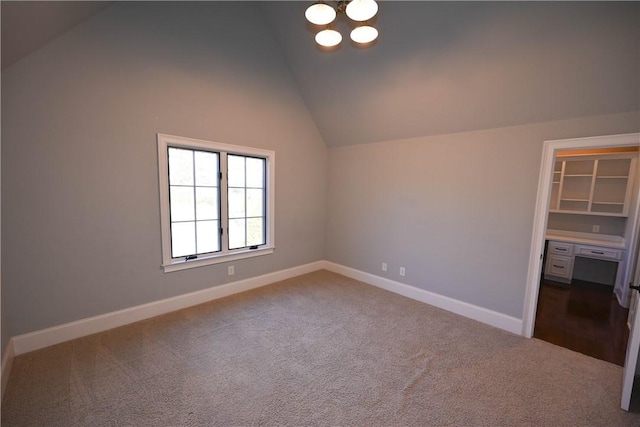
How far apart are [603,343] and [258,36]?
5.18 meters

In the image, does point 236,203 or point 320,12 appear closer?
point 320,12

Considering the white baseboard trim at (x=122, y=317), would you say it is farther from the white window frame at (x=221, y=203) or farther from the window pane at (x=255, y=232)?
the window pane at (x=255, y=232)

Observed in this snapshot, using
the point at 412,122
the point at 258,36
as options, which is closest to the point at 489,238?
the point at 412,122

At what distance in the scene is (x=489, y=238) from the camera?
307 cm

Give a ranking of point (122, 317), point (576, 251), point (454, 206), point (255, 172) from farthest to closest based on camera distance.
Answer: point (576, 251)
point (255, 172)
point (454, 206)
point (122, 317)

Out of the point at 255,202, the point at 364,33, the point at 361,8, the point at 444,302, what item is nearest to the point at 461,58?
the point at 364,33

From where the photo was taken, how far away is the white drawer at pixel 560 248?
4.38 m

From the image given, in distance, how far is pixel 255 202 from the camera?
3895 mm

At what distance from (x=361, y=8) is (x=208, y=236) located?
114 inches

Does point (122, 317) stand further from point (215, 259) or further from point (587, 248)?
point (587, 248)

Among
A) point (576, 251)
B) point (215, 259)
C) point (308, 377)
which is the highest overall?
point (576, 251)

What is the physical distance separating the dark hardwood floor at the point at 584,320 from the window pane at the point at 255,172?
3.80 meters

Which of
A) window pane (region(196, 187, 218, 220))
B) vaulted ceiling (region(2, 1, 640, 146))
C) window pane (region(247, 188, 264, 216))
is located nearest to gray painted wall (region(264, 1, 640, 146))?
vaulted ceiling (region(2, 1, 640, 146))

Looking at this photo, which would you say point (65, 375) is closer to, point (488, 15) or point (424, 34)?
point (424, 34)
